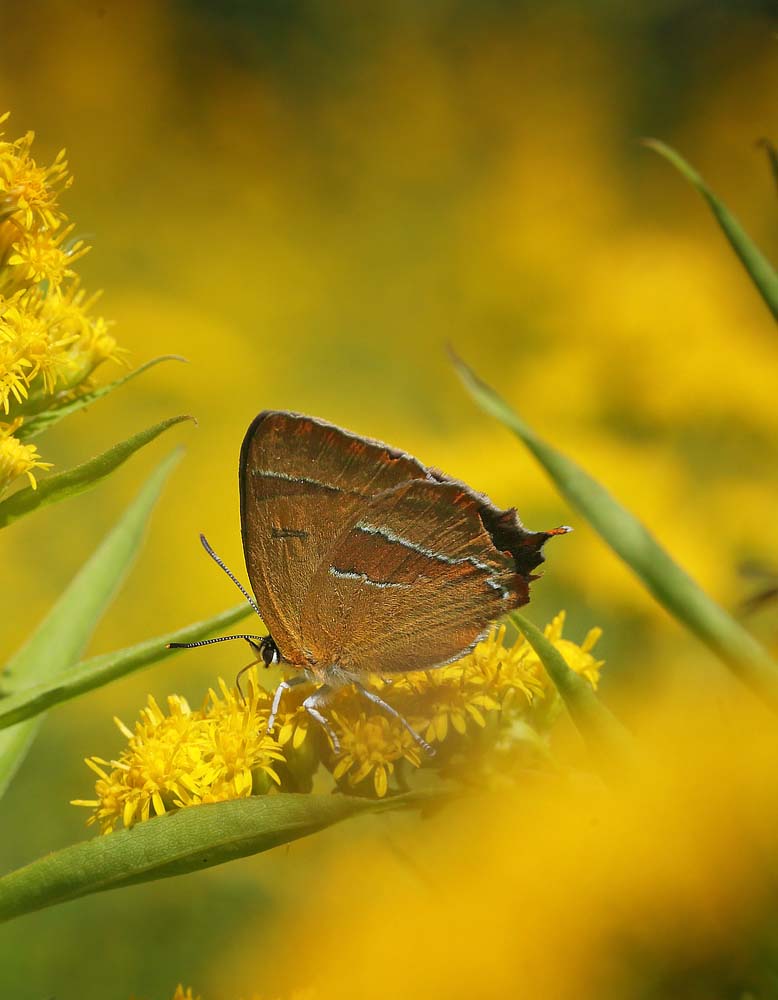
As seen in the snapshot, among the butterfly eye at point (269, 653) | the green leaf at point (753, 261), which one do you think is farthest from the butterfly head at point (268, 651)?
the green leaf at point (753, 261)

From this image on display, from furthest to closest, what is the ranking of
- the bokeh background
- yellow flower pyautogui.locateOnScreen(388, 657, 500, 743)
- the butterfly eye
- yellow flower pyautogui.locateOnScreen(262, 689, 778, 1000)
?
the bokeh background
the butterfly eye
yellow flower pyautogui.locateOnScreen(388, 657, 500, 743)
yellow flower pyautogui.locateOnScreen(262, 689, 778, 1000)

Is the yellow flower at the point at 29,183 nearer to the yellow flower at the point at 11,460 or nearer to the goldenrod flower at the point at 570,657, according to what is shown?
the yellow flower at the point at 11,460

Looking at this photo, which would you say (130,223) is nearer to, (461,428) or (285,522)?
(461,428)

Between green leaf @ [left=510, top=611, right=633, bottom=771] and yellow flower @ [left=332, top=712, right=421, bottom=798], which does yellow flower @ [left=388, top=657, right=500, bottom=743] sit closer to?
yellow flower @ [left=332, top=712, right=421, bottom=798]

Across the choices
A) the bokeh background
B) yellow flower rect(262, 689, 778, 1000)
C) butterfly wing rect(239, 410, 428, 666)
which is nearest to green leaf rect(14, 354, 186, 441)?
butterfly wing rect(239, 410, 428, 666)

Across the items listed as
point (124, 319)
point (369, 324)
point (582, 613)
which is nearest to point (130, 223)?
point (124, 319)

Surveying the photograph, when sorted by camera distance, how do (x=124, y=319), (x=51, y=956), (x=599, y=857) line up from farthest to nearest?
(x=124, y=319), (x=51, y=956), (x=599, y=857)
